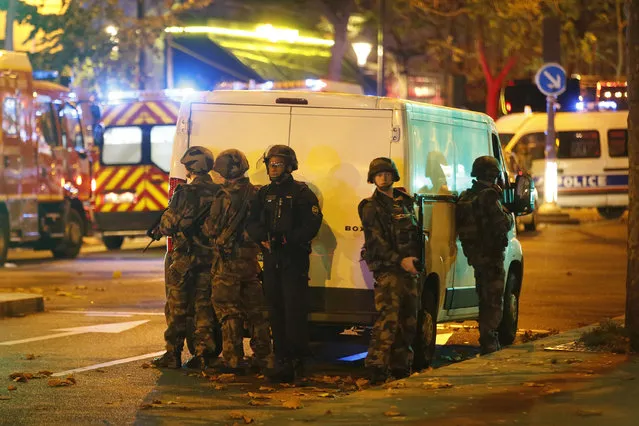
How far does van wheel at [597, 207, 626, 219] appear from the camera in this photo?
34500 millimetres

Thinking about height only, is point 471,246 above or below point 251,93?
below

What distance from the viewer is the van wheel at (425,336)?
36.5 ft

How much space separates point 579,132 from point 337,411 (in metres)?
27.6

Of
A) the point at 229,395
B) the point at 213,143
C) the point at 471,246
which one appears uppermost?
the point at 213,143

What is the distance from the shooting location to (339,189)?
11164 mm

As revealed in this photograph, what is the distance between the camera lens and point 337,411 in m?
8.61

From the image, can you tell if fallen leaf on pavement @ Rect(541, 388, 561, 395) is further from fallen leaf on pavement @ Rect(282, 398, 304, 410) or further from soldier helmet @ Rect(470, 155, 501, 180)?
soldier helmet @ Rect(470, 155, 501, 180)

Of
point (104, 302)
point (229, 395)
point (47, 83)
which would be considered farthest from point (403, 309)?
point (47, 83)

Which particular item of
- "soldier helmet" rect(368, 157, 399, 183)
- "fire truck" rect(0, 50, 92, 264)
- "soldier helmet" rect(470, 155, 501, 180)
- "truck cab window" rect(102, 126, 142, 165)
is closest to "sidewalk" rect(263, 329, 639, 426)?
"soldier helmet" rect(368, 157, 399, 183)

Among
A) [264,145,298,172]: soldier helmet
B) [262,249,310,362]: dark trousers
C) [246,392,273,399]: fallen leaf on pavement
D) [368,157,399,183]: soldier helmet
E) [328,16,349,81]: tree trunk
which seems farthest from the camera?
[328,16,349,81]: tree trunk

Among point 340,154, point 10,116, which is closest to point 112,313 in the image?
point 340,154

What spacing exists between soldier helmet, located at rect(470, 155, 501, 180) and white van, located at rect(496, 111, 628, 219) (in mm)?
22106

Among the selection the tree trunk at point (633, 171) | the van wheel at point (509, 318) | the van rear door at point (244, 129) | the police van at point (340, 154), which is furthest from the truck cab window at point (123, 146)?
the tree trunk at point (633, 171)

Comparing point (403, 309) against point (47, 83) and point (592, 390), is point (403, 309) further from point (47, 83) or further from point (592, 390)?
point (47, 83)
